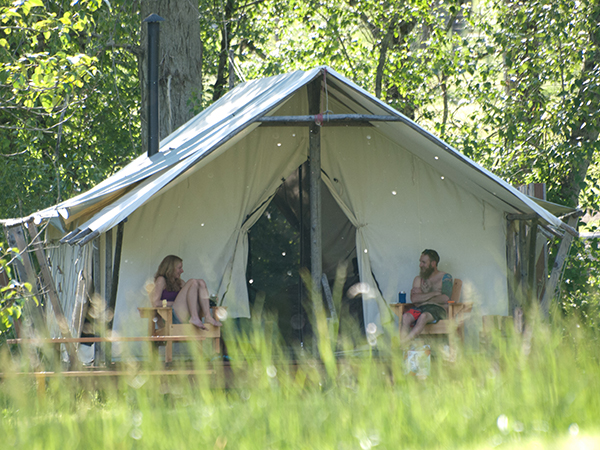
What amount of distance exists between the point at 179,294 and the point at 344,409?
4.05 meters

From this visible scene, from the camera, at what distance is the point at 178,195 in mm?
6309

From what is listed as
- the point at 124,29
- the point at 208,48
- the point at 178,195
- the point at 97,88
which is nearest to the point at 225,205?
the point at 178,195

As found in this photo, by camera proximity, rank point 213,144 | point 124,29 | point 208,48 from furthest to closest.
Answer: point 208,48 → point 124,29 → point 213,144

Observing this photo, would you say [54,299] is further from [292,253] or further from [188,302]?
[292,253]

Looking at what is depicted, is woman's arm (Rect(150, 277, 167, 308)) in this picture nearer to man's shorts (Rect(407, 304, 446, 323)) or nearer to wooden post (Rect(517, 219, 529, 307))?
man's shorts (Rect(407, 304, 446, 323))

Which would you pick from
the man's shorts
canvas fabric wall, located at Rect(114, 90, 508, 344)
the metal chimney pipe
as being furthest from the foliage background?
Answer: the man's shorts

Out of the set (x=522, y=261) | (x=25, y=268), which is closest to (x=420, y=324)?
(x=522, y=261)

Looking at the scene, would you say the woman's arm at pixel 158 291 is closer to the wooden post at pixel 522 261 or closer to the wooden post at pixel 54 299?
the wooden post at pixel 54 299

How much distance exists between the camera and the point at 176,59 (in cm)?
876

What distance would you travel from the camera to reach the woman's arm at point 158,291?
17.7ft

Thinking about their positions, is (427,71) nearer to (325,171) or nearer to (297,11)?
(297,11)

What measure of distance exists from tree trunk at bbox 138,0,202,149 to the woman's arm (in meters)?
3.77

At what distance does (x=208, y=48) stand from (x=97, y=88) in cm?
283

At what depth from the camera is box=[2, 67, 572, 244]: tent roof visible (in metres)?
4.58
